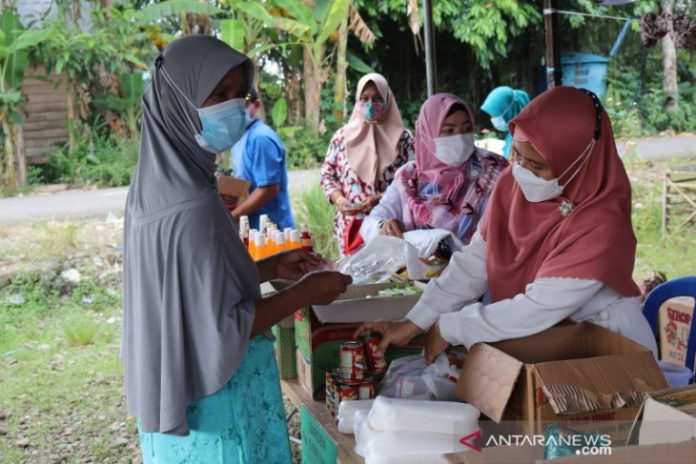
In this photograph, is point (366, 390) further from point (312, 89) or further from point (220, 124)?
point (312, 89)

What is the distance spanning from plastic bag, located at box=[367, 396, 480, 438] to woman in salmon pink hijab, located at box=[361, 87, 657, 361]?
1.07ft

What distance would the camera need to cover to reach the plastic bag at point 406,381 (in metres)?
1.91

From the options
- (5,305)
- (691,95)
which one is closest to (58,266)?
(5,305)

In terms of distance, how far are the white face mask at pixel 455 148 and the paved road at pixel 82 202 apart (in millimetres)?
5946

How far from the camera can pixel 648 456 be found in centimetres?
110

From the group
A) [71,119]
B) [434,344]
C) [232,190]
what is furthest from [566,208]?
[71,119]

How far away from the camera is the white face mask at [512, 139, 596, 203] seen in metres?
2.05

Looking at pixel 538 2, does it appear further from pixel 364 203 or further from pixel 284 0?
pixel 364 203

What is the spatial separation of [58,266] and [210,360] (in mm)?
5723

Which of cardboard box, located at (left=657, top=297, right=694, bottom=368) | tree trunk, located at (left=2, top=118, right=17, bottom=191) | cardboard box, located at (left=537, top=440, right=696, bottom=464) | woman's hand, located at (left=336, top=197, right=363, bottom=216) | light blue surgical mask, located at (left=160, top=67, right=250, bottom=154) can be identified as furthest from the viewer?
tree trunk, located at (left=2, top=118, right=17, bottom=191)

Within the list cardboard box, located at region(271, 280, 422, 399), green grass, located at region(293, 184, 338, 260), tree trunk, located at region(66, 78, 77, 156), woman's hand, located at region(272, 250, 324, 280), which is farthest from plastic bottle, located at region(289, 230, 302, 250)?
tree trunk, located at region(66, 78, 77, 156)

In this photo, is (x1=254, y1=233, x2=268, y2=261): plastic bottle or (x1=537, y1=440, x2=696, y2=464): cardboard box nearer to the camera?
(x1=537, y1=440, x2=696, y2=464): cardboard box

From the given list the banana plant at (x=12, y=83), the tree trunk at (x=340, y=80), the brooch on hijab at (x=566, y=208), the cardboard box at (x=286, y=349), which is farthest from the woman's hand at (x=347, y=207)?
the tree trunk at (x=340, y=80)

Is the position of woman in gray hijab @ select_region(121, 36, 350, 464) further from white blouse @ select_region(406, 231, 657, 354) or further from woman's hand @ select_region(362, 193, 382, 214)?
woman's hand @ select_region(362, 193, 382, 214)
